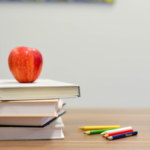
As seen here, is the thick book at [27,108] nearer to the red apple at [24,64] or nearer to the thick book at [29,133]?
the thick book at [29,133]

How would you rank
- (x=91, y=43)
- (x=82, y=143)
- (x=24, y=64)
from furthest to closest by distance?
1. (x=91, y=43)
2. (x=24, y=64)
3. (x=82, y=143)

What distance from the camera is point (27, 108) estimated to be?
0.51 meters

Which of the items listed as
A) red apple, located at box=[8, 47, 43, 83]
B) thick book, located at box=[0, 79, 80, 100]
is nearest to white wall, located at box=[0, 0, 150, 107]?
red apple, located at box=[8, 47, 43, 83]

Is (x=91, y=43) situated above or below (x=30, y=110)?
above

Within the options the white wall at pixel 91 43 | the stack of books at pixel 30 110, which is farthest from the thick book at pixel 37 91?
the white wall at pixel 91 43

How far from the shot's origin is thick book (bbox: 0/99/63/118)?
50 centimetres

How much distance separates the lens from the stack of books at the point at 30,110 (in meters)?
0.50

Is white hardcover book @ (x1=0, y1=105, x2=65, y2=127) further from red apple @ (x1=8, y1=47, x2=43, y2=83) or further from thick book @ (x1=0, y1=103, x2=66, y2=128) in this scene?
red apple @ (x1=8, y1=47, x2=43, y2=83)

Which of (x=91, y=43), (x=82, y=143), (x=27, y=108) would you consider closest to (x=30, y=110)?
(x=27, y=108)

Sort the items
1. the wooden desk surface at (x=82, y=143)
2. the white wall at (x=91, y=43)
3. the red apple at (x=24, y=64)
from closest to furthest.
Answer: the wooden desk surface at (x=82, y=143) < the red apple at (x=24, y=64) < the white wall at (x=91, y=43)

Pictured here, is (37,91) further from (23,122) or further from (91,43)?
(91,43)

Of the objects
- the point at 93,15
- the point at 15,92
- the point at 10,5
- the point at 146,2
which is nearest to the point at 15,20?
the point at 10,5

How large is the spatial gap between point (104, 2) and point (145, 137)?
1.66 m

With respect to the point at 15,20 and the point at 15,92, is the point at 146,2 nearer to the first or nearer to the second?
the point at 15,20
